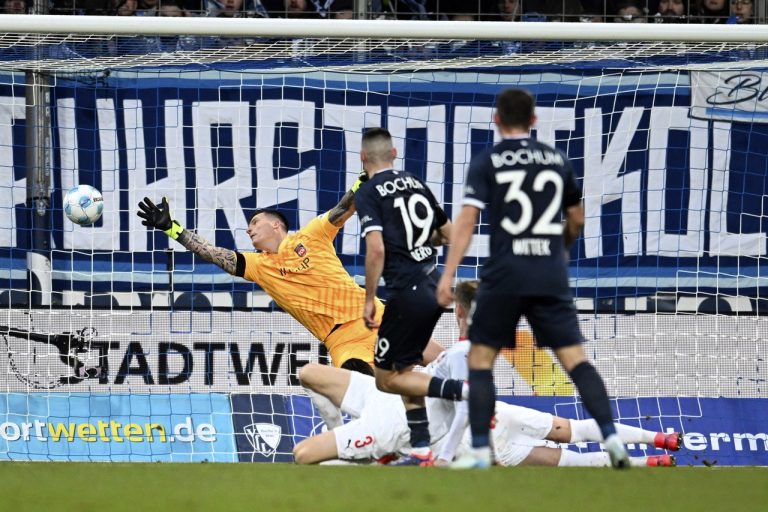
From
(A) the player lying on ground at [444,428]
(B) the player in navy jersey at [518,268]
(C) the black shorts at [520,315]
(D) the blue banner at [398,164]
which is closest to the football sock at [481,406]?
(B) the player in navy jersey at [518,268]

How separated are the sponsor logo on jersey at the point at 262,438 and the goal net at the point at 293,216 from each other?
0.02 metres

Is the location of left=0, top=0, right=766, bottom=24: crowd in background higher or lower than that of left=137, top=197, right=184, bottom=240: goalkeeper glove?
higher

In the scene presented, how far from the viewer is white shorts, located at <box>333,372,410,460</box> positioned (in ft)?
25.5

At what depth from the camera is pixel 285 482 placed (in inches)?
234

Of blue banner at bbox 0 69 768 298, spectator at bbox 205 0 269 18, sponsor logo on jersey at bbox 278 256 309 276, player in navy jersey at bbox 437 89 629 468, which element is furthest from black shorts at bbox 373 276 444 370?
Answer: spectator at bbox 205 0 269 18

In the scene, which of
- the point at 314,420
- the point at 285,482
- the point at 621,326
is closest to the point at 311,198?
the point at 314,420

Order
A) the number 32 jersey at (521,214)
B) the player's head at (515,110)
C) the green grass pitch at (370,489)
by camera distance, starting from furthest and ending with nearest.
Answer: the player's head at (515,110), the number 32 jersey at (521,214), the green grass pitch at (370,489)

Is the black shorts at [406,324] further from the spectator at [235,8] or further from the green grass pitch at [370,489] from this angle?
the spectator at [235,8]

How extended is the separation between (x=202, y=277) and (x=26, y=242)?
1.49 m

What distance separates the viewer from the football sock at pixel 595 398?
19.2 ft

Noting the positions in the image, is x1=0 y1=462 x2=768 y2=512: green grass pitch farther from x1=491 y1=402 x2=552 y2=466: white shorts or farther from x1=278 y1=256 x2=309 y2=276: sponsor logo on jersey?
x1=278 y1=256 x2=309 y2=276: sponsor logo on jersey

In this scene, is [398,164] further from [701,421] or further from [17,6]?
[17,6]

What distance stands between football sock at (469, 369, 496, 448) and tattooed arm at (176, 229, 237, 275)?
373 centimetres

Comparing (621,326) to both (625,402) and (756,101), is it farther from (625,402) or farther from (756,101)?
(756,101)
